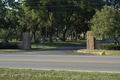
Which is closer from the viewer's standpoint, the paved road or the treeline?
the paved road

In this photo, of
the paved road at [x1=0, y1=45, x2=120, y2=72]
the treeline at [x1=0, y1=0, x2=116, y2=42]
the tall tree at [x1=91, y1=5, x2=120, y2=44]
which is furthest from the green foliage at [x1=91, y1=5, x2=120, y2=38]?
the treeline at [x1=0, y1=0, x2=116, y2=42]

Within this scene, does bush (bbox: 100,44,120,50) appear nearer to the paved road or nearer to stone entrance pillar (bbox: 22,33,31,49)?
the paved road

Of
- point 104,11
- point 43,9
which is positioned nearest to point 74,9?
point 43,9

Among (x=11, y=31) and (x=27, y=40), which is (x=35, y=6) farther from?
(x=27, y=40)

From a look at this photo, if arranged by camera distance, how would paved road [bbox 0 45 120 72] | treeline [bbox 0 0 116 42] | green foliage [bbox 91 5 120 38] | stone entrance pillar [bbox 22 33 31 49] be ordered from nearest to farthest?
paved road [bbox 0 45 120 72] < green foliage [bbox 91 5 120 38] < stone entrance pillar [bbox 22 33 31 49] < treeline [bbox 0 0 116 42]

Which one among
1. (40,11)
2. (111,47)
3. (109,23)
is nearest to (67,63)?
(109,23)

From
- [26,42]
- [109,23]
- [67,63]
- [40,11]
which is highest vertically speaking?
[40,11]

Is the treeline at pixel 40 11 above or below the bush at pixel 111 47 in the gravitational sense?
above

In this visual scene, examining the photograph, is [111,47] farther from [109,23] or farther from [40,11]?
[40,11]

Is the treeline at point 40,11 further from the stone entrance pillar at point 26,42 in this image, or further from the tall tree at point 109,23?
the tall tree at point 109,23

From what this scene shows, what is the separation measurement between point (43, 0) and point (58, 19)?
18.8ft

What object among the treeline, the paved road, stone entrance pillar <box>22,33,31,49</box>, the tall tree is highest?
the treeline

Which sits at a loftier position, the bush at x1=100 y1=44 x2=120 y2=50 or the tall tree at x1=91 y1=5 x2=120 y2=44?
the tall tree at x1=91 y1=5 x2=120 y2=44

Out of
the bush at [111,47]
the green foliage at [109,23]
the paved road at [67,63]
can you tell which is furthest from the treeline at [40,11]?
the paved road at [67,63]
